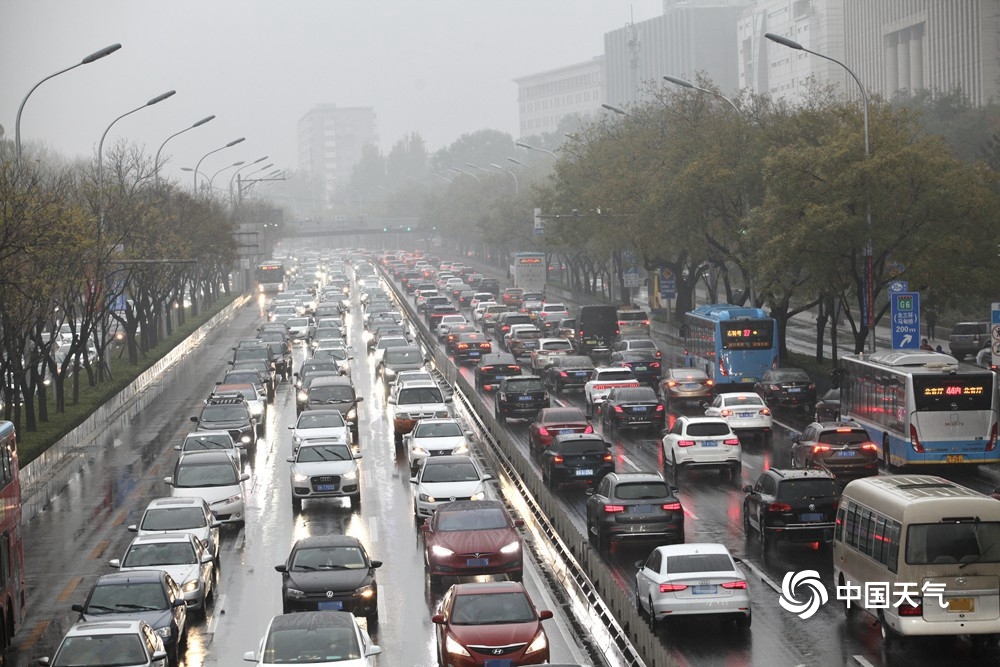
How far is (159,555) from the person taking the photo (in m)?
23.4

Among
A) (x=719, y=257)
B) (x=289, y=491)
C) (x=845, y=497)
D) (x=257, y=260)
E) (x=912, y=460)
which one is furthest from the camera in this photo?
(x=257, y=260)

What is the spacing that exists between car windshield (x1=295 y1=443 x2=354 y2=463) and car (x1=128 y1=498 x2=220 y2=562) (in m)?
6.60

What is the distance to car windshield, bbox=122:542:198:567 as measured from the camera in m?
23.3

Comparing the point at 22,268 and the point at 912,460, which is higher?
the point at 22,268

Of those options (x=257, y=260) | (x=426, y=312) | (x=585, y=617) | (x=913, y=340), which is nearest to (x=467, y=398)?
(x=913, y=340)

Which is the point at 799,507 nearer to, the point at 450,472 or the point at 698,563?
the point at 698,563

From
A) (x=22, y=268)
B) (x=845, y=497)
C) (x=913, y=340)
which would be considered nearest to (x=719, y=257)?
(x=913, y=340)

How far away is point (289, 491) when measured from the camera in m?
36.3

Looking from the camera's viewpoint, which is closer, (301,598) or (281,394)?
(301,598)

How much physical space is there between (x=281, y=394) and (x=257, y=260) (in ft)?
349

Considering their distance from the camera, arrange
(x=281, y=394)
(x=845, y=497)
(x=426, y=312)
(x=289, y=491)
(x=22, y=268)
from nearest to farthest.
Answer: (x=845, y=497) < (x=289, y=491) < (x=22, y=268) < (x=281, y=394) < (x=426, y=312)

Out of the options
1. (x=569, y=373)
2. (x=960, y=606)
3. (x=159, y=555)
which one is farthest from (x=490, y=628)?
(x=569, y=373)

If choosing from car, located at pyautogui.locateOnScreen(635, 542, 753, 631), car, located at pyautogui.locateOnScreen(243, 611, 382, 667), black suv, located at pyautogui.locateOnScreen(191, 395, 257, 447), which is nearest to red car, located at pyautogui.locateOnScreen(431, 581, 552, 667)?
car, located at pyautogui.locateOnScreen(243, 611, 382, 667)

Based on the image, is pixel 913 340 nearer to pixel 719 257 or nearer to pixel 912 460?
pixel 912 460
